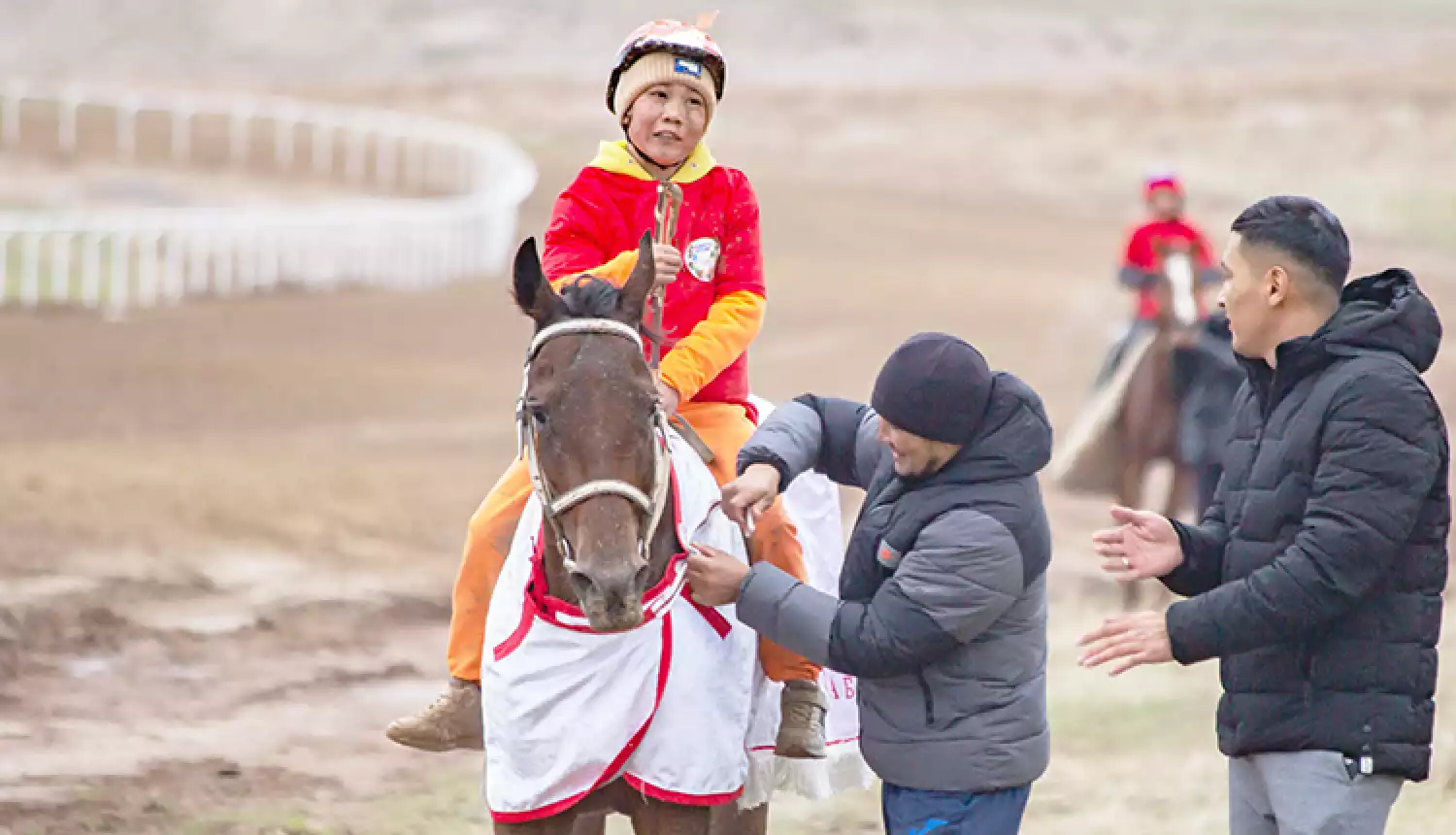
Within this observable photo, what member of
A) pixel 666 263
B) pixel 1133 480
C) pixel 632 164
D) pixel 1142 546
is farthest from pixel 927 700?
pixel 1133 480

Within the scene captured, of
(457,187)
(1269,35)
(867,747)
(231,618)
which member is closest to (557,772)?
(867,747)

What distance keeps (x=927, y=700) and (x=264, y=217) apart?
57.6 feet

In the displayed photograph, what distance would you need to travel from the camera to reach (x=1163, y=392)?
37.3 ft

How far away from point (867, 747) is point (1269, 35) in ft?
177

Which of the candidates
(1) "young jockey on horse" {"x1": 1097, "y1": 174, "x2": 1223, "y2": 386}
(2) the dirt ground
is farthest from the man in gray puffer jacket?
(1) "young jockey on horse" {"x1": 1097, "y1": 174, "x2": 1223, "y2": 386}

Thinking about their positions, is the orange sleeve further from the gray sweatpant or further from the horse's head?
the gray sweatpant

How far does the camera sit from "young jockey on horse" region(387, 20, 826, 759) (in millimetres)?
4816

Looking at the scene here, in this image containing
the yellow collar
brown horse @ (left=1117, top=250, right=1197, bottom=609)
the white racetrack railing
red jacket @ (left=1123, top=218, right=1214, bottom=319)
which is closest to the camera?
the yellow collar

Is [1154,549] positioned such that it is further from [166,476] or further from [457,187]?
[457,187]

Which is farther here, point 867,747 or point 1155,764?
point 1155,764

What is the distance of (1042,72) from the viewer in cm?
5306

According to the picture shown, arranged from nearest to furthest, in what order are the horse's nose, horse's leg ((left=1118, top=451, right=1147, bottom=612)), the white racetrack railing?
the horse's nose
horse's leg ((left=1118, top=451, right=1147, bottom=612))
the white racetrack railing

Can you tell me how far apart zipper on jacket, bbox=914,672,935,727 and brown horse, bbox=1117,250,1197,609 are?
7201 millimetres

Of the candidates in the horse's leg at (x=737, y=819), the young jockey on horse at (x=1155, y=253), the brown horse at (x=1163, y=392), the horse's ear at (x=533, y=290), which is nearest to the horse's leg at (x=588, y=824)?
Answer: the horse's leg at (x=737, y=819)
